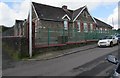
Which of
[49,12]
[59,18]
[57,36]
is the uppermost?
[49,12]

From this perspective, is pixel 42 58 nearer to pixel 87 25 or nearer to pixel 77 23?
pixel 77 23

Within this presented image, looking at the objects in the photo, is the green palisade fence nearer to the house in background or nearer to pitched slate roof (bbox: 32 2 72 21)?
the house in background

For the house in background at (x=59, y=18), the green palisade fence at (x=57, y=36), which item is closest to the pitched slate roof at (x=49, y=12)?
the house in background at (x=59, y=18)

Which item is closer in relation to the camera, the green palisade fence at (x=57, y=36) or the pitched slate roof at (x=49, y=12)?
the green palisade fence at (x=57, y=36)

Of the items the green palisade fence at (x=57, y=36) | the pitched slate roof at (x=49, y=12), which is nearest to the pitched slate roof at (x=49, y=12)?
the pitched slate roof at (x=49, y=12)

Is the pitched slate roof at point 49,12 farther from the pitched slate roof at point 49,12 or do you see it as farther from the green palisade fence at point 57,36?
the green palisade fence at point 57,36

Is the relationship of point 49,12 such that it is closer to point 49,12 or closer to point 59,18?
point 49,12

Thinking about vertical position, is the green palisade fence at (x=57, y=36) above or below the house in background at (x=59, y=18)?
below

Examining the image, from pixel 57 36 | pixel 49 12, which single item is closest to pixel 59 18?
pixel 49 12

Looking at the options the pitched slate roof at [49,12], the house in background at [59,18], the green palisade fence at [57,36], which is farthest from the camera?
the pitched slate roof at [49,12]

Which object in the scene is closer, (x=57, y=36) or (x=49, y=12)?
(x=57, y=36)

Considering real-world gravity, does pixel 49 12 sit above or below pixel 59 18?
above

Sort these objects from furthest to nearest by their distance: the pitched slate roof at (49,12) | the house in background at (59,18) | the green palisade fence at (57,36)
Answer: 1. the pitched slate roof at (49,12)
2. the house in background at (59,18)
3. the green palisade fence at (57,36)

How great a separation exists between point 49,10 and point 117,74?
34609mm
